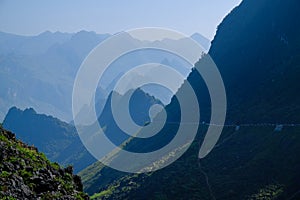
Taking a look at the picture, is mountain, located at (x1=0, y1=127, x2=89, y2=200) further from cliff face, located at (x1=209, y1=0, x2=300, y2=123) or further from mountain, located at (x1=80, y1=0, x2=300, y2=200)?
cliff face, located at (x1=209, y1=0, x2=300, y2=123)

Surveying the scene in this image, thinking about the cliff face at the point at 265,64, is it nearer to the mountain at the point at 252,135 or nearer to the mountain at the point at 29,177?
the mountain at the point at 252,135

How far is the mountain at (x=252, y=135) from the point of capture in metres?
86.2

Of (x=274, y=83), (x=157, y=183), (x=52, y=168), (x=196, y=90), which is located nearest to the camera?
(x=52, y=168)

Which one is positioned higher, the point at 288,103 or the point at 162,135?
the point at 162,135

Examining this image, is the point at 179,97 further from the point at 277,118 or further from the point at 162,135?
the point at 277,118

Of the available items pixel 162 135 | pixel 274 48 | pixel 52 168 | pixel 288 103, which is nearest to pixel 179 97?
pixel 162 135

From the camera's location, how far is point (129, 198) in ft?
357

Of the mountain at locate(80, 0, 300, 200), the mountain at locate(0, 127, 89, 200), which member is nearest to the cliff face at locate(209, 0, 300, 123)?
the mountain at locate(80, 0, 300, 200)

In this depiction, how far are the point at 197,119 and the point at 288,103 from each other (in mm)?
43118

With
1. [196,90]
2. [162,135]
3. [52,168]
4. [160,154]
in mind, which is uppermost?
[196,90]

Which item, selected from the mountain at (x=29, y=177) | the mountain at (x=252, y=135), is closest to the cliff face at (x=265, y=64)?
the mountain at (x=252, y=135)

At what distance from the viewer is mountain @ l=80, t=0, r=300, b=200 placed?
283 feet

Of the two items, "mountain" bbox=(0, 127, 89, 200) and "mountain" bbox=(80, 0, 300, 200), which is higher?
"mountain" bbox=(80, 0, 300, 200)

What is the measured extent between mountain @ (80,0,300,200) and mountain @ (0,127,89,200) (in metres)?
53.2
